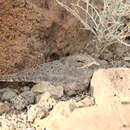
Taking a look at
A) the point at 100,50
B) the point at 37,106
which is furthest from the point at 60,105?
the point at 100,50

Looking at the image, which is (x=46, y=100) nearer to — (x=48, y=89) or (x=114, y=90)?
(x=48, y=89)

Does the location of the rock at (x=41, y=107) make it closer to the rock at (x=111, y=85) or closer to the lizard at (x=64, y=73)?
the lizard at (x=64, y=73)

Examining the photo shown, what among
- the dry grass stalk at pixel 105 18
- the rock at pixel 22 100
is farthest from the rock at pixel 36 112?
the dry grass stalk at pixel 105 18

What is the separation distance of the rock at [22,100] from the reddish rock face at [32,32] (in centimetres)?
27

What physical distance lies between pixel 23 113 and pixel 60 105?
0.87 feet

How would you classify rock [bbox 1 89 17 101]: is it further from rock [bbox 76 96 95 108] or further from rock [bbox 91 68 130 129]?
rock [bbox 91 68 130 129]

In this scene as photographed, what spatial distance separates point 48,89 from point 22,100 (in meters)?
0.23

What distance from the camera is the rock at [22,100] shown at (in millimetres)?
2082

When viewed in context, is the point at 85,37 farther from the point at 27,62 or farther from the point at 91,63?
the point at 27,62

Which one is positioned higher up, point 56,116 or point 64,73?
point 64,73

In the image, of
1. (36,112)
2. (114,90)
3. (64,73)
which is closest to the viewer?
(36,112)

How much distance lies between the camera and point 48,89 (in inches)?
88.0

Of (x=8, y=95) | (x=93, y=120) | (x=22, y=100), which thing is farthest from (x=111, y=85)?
(x=8, y=95)

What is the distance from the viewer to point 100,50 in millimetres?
2633
